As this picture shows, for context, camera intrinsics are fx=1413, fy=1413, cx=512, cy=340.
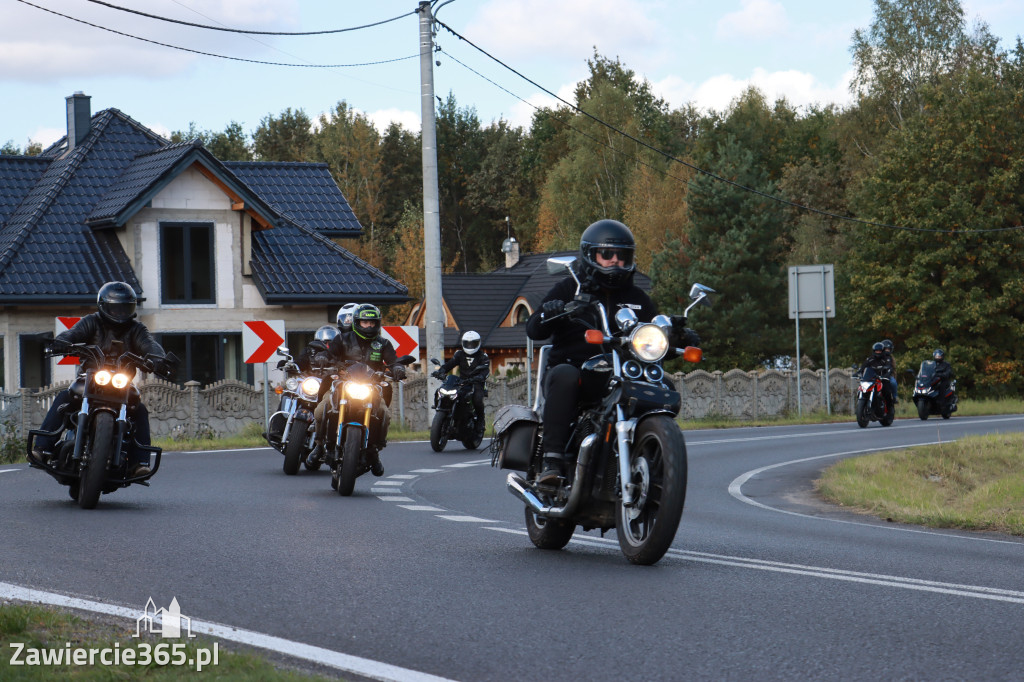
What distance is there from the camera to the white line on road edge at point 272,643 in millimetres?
5074

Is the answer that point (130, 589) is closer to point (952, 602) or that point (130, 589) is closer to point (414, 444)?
point (952, 602)

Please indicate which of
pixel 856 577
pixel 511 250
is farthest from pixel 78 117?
pixel 511 250

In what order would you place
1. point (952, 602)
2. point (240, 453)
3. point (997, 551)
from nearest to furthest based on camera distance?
point (952, 602), point (997, 551), point (240, 453)

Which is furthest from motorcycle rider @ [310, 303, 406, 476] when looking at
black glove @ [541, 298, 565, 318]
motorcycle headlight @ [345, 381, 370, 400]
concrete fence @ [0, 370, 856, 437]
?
concrete fence @ [0, 370, 856, 437]

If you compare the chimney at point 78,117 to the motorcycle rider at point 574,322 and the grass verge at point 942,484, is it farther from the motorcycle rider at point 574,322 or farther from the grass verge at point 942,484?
the motorcycle rider at point 574,322

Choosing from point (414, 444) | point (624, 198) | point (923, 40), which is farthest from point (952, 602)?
point (624, 198)

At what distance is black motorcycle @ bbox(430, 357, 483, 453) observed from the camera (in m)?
21.5

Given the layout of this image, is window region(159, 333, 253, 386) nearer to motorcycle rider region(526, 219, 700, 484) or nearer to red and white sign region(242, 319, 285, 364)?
red and white sign region(242, 319, 285, 364)

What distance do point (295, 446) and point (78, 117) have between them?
22890 mm

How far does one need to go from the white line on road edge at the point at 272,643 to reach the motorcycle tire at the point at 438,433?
1448 cm

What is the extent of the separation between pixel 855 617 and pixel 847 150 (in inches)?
2563

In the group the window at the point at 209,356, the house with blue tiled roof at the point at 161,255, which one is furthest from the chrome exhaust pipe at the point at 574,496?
the window at the point at 209,356

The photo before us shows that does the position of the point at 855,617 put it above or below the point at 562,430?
below

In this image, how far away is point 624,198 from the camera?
79.4 metres
